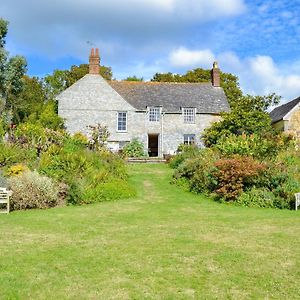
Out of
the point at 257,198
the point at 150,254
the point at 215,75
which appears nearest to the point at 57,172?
the point at 257,198

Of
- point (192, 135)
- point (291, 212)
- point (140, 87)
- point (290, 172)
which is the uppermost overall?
point (140, 87)

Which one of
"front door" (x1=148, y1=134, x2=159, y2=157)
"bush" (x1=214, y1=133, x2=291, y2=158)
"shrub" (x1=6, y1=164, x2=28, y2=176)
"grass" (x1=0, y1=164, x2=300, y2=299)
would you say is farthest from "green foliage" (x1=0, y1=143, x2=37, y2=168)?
"front door" (x1=148, y1=134, x2=159, y2=157)

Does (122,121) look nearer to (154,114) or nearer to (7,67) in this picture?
(154,114)

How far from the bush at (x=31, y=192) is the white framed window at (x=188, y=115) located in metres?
23.1

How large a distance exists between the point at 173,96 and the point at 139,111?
3.97 m

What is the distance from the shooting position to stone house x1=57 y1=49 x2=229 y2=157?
35.2 metres

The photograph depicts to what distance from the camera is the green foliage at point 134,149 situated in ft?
111

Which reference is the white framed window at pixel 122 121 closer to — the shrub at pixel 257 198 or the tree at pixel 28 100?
the tree at pixel 28 100

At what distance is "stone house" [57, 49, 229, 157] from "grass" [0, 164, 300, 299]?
2280 centimetres

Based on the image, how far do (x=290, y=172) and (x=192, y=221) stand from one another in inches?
274

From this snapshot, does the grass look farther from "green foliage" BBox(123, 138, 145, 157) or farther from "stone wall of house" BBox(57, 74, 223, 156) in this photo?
"stone wall of house" BBox(57, 74, 223, 156)

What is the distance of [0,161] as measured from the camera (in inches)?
693

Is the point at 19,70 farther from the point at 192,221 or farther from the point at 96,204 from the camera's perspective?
the point at 192,221

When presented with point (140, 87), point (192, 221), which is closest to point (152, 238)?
point (192, 221)
